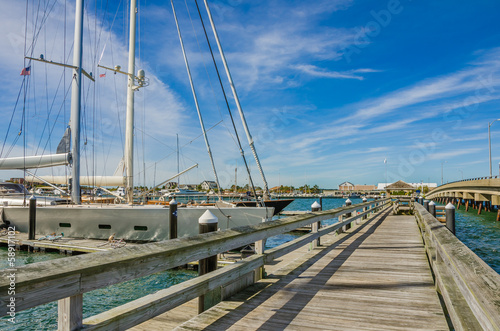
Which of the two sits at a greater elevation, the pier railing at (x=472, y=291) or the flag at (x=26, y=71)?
the flag at (x=26, y=71)

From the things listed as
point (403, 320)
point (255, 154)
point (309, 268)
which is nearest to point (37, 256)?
point (255, 154)

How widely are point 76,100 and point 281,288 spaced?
18.0 m

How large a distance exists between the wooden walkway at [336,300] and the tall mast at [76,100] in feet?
53.2

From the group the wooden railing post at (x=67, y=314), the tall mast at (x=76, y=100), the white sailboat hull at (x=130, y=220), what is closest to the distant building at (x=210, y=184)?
the white sailboat hull at (x=130, y=220)

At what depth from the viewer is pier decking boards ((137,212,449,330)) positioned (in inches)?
135

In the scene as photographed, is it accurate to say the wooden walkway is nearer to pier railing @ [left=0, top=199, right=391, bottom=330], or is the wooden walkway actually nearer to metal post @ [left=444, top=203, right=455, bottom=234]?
pier railing @ [left=0, top=199, right=391, bottom=330]

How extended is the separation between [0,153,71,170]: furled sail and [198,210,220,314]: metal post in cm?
1834

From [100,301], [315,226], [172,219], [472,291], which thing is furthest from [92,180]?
[472,291]

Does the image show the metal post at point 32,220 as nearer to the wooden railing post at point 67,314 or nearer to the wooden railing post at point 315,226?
the wooden railing post at point 315,226

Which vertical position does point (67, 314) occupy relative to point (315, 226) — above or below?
above

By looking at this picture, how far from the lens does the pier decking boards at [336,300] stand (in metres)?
3.42

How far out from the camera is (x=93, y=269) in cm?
201

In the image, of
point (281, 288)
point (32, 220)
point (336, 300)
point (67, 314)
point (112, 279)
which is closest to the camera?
point (67, 314)

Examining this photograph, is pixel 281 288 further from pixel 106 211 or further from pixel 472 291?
pixel 106 211
